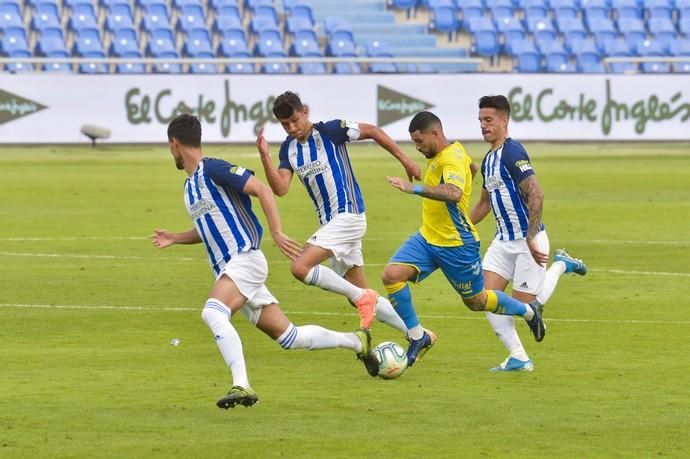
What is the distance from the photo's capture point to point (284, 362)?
11727 millimetres

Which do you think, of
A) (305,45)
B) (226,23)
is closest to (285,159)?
(305,45)

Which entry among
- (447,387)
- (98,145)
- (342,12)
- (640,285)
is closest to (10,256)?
(640,285)

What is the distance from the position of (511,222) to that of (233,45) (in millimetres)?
30361

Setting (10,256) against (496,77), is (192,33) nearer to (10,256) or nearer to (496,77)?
(496,77)

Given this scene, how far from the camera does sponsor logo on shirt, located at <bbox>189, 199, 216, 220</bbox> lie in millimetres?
9938

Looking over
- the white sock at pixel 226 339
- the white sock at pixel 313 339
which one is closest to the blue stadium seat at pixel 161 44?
the white sock at pixel 313 339

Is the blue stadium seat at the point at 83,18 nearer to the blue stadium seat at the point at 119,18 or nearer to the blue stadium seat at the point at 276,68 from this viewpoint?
the blue stadium seat at the point at 119,18

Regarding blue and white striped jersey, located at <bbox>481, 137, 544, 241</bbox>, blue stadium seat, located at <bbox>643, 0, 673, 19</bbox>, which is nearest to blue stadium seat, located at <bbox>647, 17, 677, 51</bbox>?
blue stadium seat, located at <bbox>643, 0, 673, 19</bbox>

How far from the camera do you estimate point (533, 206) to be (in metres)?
11.2

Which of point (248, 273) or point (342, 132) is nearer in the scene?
point (248, 273)

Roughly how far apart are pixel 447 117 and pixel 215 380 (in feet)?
90.8

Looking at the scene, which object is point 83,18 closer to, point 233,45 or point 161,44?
point 161,44

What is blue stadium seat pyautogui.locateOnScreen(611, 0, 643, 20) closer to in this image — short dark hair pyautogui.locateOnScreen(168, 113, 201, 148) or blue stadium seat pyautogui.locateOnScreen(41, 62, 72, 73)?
blue stadium seat pyautogui.locateOnScreen(41, 62, 72, 73)

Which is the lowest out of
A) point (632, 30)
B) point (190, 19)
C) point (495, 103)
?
point (632, 30)
